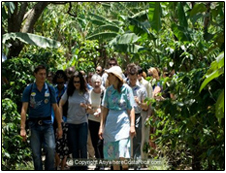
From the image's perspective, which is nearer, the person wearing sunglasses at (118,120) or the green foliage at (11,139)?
the person wearing sunglasses at (118,120)

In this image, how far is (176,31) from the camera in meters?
8.48

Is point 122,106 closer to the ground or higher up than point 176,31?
closer to the ground

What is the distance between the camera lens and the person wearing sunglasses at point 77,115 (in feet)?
26.6

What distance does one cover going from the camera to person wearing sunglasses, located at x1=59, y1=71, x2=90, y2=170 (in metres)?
8.12

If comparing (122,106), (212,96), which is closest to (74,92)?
(122,106)

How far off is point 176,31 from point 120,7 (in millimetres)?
10882

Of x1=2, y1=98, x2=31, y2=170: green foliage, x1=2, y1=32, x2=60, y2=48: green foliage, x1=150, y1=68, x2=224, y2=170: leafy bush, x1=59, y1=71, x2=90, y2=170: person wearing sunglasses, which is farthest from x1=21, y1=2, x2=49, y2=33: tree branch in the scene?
x1=150, y1=68, x2=224, y2=170: leafy bush

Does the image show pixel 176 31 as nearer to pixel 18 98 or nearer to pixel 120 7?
pixel 18 98

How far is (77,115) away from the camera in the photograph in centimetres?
812

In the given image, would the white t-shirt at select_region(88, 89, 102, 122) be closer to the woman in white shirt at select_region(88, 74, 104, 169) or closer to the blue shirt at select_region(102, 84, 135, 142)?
the woman in white shirt at select_region(88, 74, 104, 169)

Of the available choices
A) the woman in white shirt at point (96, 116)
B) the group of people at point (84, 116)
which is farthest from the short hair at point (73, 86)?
the woman in white shirt at point (96, 116)

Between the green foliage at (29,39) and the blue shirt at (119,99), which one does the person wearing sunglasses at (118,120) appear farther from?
the green foliage at (29,39)

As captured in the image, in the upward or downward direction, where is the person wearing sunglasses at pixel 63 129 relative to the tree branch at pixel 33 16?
downward

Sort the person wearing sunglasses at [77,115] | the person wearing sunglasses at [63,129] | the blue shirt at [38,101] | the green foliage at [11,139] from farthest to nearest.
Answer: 1. the person wearing sunglasses at [63,129]
2. the person wearing sunglasses at [77,115]
3. the green foliage at [11,139]
4. the blue shirt at [38,101]
